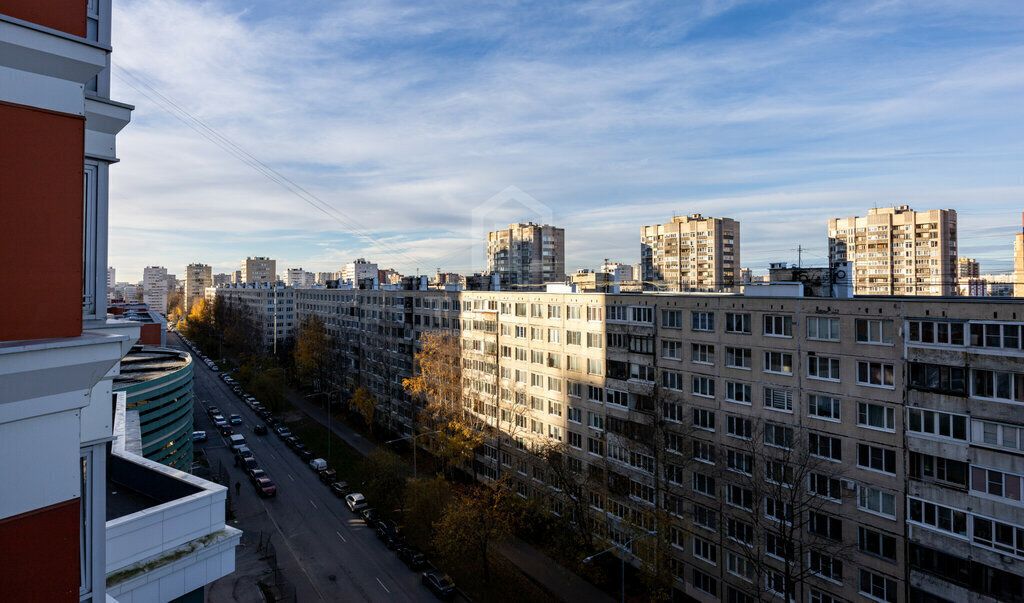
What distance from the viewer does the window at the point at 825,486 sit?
71.9ft

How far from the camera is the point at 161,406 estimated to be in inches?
1178

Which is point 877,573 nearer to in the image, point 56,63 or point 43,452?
point 43,452

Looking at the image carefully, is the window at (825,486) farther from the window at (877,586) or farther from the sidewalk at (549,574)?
the sidewalk at (549,574)

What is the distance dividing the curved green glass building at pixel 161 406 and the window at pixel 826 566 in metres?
30.8

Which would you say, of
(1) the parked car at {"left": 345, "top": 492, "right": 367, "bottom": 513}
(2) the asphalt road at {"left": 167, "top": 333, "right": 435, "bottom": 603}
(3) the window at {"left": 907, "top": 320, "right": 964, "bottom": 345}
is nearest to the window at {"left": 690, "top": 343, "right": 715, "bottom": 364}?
(3) the window at {"left": 907, "top": 320, "right": 964, "bottom": 345}

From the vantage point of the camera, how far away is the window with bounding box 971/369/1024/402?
17.7 metres

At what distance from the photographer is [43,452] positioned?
13.8 ft

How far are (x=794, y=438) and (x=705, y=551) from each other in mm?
8183

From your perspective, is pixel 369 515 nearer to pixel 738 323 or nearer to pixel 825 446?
pixel 738 323

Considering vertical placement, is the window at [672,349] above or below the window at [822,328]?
below

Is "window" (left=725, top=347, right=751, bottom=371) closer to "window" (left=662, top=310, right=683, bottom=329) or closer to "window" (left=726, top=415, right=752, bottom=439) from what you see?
"window" (left=726, top=415, right=752, bottom=439)

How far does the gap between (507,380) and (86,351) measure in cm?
3659

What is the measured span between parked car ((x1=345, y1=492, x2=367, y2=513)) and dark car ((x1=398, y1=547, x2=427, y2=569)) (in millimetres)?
7303

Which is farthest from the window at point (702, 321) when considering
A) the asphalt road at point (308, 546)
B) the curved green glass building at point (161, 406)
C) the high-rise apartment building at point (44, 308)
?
the curved green glass building at point (161, 406)
